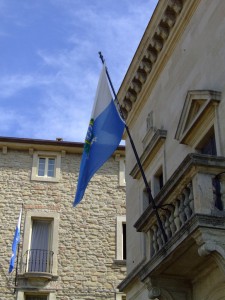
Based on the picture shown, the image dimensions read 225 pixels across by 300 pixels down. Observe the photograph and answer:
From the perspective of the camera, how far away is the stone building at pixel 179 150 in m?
9.04

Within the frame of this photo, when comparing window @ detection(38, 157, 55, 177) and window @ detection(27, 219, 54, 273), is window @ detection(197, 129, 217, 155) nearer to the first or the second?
window @ detection(27, 219, 54, 273)

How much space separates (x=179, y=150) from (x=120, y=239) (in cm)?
1229

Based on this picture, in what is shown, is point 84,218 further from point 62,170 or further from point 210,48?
point 210,48

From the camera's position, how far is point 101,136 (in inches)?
490

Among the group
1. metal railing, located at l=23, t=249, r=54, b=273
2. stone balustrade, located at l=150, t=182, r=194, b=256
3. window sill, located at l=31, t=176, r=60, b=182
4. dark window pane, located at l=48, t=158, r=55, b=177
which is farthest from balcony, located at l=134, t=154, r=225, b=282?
dark window pane, located at l=48, t=158, r=55, b=177

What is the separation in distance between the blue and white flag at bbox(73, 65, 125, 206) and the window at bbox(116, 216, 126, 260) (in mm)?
11382

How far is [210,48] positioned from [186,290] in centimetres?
468

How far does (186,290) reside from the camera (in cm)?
1093

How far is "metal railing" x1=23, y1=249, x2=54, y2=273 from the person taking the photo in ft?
75.7

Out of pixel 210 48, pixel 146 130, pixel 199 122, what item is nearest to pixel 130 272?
pixel 146 130

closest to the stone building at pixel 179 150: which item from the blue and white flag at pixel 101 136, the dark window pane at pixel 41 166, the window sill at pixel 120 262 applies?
the blue and white flag at pixel 101 136

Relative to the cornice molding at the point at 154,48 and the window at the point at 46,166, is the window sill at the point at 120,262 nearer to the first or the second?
the window at the point at 46,166

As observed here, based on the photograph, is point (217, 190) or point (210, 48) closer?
point (217, 190)

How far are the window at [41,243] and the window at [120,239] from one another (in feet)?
8.17
